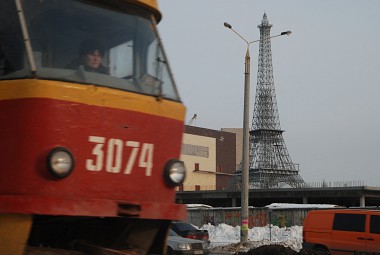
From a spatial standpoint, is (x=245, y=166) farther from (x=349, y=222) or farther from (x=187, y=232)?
(x=349, y=222)

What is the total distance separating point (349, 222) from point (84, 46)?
46.4ft

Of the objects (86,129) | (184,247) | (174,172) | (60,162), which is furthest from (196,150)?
(60,162)

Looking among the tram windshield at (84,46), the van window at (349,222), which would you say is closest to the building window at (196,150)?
the van window at (349,222)

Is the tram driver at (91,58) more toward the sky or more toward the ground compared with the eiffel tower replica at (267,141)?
more toward the ground

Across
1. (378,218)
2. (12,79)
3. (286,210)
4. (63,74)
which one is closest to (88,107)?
(63,74)

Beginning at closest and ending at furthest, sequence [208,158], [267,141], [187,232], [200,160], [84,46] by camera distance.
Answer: [84,46], [187,232], [200,160], [208,158], [267,141]

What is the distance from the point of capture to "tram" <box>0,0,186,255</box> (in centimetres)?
550

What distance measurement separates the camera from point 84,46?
6.09 meters

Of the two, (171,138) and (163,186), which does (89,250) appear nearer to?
(163,186)

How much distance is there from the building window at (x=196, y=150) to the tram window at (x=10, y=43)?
86202 mm

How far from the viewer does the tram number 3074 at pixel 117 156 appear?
578 cm

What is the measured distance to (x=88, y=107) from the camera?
576 cm

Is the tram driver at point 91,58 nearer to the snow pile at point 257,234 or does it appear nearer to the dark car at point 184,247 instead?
the dark car at point 184,247

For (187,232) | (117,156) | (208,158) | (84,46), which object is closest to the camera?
(117,156)
